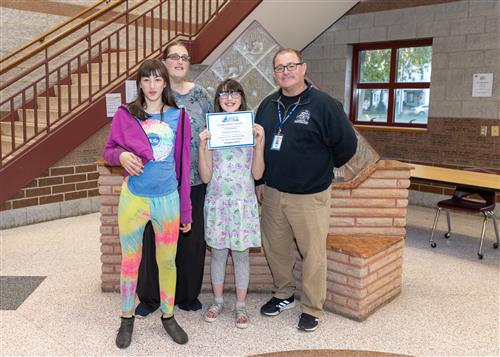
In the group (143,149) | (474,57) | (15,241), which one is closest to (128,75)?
(15,241)

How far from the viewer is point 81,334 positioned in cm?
257

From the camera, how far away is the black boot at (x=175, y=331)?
246cm

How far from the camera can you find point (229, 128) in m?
2.40

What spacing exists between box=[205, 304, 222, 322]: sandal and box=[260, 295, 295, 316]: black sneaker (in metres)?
0.28

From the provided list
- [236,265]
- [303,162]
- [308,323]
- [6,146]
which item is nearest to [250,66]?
[303,162]

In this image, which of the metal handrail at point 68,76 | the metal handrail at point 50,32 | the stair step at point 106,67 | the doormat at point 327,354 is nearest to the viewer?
the doormat at point 327,354

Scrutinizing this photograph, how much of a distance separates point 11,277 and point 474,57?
5631 millimetres

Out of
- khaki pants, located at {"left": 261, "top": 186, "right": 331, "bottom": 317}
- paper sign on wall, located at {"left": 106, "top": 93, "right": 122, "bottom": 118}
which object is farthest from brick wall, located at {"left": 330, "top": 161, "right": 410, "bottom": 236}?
paper sign on wall, located at {"left": 106, "top": 93, "right": 122, "bottom": 118}

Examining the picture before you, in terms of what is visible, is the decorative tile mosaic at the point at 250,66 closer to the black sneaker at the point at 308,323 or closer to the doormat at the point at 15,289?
the black sneaker at the point at 308,323

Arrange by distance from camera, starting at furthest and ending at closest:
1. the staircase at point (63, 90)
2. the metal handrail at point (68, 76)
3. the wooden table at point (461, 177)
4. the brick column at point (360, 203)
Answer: the metal handrail at point (68, 76) < the staircase at point (63, 90) < the wooden table at point (461, 177) < the brick column at point (360, 203)

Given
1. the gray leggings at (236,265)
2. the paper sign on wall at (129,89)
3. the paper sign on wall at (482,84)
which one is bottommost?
the gray leggings at (236,265)

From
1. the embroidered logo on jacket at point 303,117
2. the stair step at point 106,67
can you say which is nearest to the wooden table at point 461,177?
the embroidered logo on jacket at point 303,117

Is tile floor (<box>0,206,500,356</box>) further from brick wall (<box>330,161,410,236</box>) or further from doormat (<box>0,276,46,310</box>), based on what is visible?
brick wall (<box>330,161,410,236</box>)

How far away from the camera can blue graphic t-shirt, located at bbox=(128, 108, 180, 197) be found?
2236 millimetres
